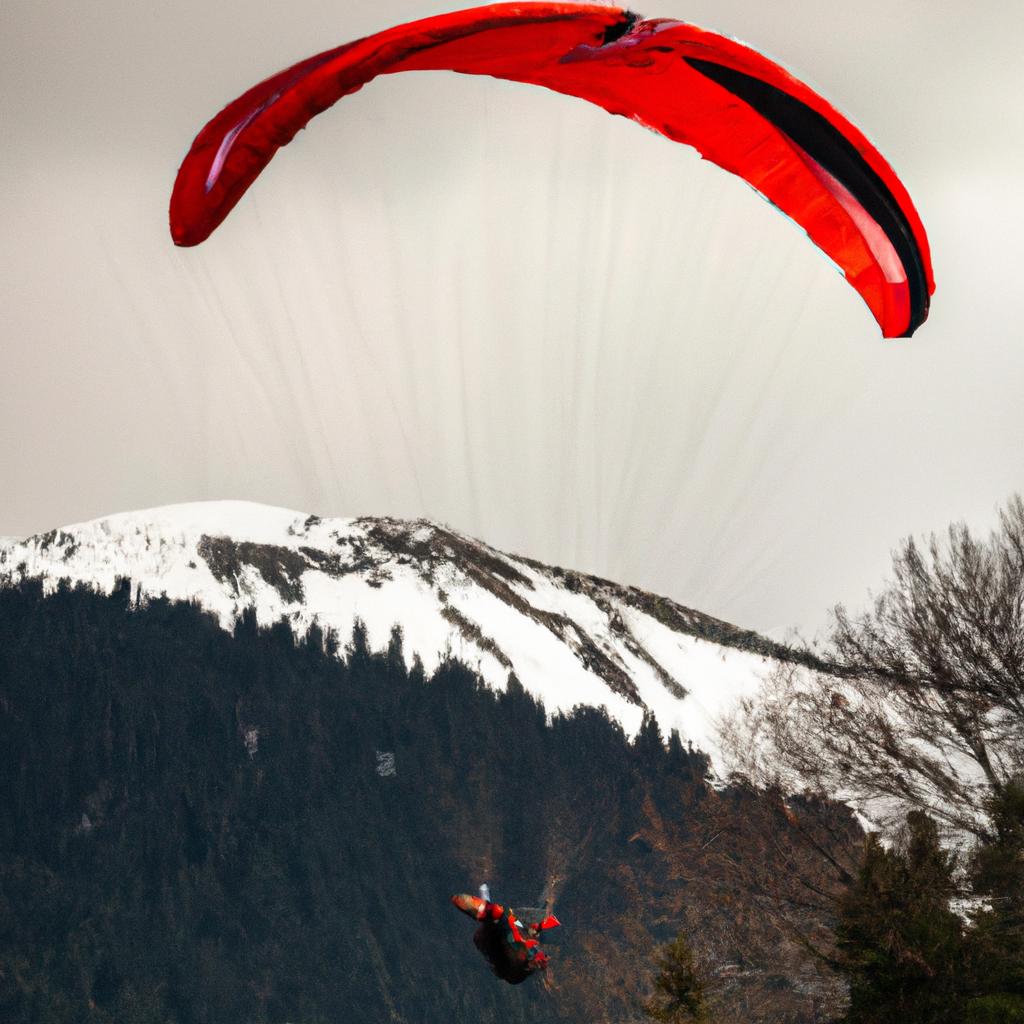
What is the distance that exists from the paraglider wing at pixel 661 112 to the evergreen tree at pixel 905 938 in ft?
31.1

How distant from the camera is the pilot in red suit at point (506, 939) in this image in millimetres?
12164

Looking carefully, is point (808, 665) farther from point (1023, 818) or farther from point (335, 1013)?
point (335, 1013)

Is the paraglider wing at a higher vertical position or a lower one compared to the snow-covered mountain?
lower

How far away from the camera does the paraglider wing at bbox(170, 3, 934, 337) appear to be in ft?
34.0

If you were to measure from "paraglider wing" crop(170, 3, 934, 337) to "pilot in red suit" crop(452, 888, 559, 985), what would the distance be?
7.77m

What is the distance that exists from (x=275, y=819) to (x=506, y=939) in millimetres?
151138

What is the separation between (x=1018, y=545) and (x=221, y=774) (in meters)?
149

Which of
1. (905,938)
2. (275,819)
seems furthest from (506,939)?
(275,819)

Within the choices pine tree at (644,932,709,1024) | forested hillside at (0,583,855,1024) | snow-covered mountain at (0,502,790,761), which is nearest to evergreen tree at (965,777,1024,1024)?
pine tree at (644,932,709,1024)

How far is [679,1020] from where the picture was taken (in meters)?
19.5

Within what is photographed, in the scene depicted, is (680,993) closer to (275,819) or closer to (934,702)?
(934,702)

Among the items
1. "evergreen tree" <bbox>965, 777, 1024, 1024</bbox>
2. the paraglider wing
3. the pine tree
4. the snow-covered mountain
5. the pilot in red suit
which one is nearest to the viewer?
the paraglider wing

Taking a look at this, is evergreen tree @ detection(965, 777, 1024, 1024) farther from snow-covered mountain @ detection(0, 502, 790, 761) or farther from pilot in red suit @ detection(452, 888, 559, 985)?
snow-covered mountain @ detection(0, 502, 790, 761)

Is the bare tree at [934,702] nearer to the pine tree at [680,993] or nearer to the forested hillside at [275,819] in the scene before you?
the pine tree at [680,993]
